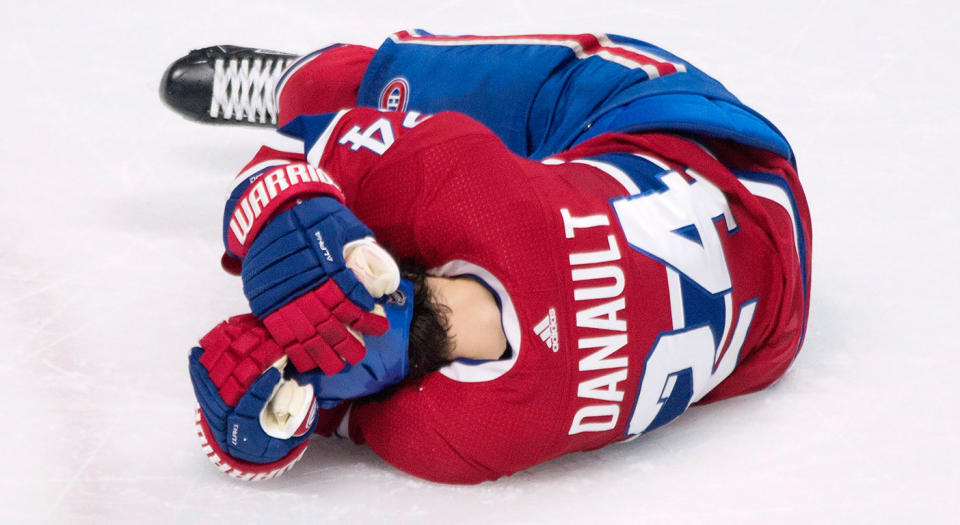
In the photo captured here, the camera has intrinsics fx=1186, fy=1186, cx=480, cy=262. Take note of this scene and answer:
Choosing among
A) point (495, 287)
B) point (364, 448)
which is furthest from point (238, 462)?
point (495, 287)

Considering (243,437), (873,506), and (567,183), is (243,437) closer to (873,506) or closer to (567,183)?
(567,183)

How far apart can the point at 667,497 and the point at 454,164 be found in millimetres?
429

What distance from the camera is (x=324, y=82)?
187 centimetres

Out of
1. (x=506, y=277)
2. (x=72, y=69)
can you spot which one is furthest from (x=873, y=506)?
(x=72, y=69)

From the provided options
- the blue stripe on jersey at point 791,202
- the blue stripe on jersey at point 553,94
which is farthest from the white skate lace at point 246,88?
the blue stripe on jersey at point 791,202

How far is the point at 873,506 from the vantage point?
129 centimetres

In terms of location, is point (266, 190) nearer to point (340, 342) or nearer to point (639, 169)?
point (340, 342)

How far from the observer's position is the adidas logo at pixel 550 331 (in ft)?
4.05

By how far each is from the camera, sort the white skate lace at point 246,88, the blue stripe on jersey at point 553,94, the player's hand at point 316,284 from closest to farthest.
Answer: the player's hand at point 316,284
the blue stripe on jersey at point 553,94
the white skate lace at point 246,88

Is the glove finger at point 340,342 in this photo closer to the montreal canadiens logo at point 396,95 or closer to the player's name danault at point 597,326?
the player's name danault at point 597,326

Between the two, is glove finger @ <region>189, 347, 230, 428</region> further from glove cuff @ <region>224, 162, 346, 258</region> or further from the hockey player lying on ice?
glove cuff @ <region>224, 162, 346, 258</region>

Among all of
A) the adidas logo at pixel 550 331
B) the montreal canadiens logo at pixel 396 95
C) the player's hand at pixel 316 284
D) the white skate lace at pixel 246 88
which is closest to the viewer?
the player's hand at pixel 316 284

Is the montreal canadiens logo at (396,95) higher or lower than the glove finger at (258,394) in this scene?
higher

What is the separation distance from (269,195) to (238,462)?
0.90ft
